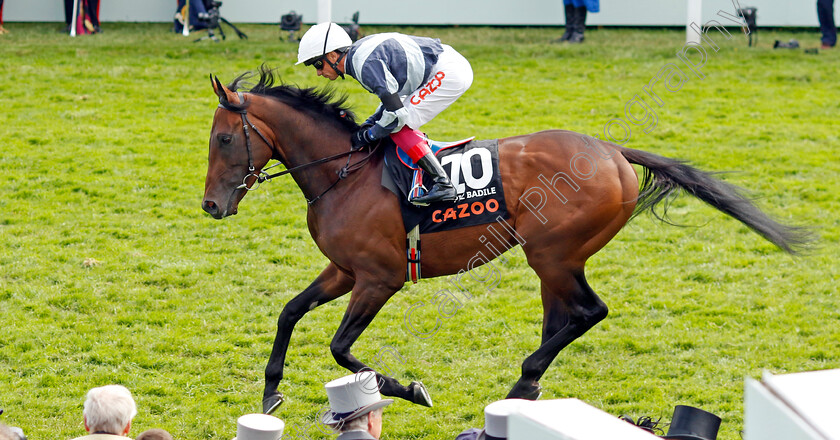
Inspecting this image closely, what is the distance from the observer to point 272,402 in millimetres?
4930

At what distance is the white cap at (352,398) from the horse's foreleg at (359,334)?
0.89 meters

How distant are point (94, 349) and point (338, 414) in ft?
9.00

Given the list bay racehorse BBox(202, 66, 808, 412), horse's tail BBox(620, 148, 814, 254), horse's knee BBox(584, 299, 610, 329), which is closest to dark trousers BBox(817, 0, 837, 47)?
horse's tail BBox(620, 148, 814, 254)

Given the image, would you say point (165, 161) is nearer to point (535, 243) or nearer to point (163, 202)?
point (163, 202)

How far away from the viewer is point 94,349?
5.92 metres

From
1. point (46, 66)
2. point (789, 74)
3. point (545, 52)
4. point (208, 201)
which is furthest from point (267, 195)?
point (789, 74)

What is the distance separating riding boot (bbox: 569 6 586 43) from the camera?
1411cm

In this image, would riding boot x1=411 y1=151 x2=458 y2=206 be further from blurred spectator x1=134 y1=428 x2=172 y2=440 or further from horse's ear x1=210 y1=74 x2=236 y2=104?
blurred spectator x1=134 y1=428 x2=172 y2=440

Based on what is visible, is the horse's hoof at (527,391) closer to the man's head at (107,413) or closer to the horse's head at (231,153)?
the horse's head at (231,153)

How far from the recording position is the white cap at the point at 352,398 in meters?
3.77

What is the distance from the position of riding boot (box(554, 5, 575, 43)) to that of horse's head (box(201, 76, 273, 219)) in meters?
Answer: 10.1

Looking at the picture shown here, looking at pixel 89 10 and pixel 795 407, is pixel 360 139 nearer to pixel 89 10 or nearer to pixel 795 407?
pixel 795 407

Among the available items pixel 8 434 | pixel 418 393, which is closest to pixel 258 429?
pixel 8 434

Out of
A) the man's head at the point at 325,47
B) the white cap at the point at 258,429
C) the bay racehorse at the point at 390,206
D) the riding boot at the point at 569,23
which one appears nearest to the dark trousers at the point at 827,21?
the riding boot at the point at 569,23
